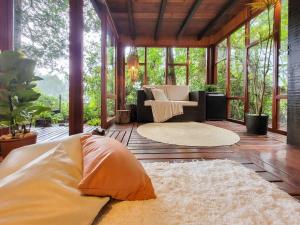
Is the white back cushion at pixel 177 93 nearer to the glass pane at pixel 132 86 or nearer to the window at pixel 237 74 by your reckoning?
the window at pixel 237 74

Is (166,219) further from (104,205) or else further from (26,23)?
(26,23)

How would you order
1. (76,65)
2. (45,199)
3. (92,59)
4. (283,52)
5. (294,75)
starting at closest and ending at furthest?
(45,199) < (294,75) < (76,65) < (283,52) < (92,59)

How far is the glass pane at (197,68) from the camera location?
246 inches

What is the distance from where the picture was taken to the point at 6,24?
75.5 inches

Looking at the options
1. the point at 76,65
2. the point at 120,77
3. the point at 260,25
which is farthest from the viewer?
the point at 120,77

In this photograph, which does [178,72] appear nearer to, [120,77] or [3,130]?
[120,77]

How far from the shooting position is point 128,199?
103 centimetres

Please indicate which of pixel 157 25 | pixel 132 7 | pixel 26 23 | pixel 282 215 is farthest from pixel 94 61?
pixel 282 215

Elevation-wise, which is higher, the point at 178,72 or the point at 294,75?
the point at 178,72

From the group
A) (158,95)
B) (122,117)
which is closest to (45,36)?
(122,117)

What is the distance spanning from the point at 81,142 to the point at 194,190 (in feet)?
2.45

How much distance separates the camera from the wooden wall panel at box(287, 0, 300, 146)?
2.39 meters

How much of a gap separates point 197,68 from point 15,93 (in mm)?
5612

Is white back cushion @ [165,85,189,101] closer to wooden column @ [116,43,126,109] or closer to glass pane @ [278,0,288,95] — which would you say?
wooden column @ [116,43,126,109]
